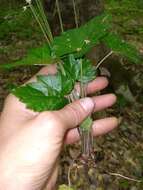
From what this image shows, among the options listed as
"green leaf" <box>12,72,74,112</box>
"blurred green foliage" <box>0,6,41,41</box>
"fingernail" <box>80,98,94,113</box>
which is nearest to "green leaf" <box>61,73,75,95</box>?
"green leaf" <box>12,72,74,112</box>

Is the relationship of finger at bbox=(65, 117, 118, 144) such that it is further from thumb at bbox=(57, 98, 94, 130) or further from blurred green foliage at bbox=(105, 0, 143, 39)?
blurred green foliage at bbox=(105, 0, 143, 39)

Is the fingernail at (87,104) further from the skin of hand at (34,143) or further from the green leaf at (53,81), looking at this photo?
the green leaf at (53,81)

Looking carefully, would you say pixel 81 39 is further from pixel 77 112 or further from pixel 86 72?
pixel 77 112

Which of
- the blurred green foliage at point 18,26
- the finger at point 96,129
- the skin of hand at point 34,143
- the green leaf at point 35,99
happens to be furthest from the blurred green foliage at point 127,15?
the green leaf at point 35,99

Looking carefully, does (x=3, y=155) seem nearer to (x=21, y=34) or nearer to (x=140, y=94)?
(x=140, y=94)

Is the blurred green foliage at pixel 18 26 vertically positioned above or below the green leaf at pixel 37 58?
above

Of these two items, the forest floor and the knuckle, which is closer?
the knuckle

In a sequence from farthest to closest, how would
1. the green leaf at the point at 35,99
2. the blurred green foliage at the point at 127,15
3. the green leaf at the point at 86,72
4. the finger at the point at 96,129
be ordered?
the blurred green foliage at the point at 127,15
the finger at the point at 96,129
the green leaf at the point at 86,72
the green leaf at the point at 35,99
